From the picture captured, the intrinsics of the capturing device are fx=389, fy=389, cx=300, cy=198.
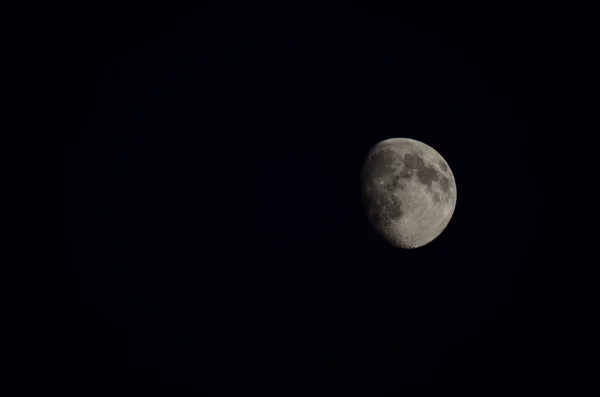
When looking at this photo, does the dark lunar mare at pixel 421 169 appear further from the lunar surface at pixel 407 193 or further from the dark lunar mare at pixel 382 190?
the dark lunar mare at pixel 382 190

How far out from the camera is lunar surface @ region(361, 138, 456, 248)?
4766 mm

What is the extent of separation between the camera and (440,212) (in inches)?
193

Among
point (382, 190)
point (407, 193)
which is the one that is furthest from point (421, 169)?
point (382, 190)

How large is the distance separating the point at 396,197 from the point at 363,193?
0.43m

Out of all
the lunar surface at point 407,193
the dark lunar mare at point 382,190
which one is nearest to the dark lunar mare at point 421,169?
the lunar surface at point 407,193

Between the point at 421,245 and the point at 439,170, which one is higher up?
the point at 439,170

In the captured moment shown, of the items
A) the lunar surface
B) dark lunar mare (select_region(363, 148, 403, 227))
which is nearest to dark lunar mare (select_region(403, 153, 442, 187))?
→ the lunar surface

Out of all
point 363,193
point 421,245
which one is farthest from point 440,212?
point 363,193

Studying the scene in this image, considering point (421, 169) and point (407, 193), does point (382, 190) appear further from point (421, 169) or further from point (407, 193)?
point (421, 169)

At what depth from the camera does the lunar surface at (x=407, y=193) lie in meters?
4.77

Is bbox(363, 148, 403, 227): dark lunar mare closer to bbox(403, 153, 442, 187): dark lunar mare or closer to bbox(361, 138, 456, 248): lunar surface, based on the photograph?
bbox(361, 138, 456, 248): lunar surface

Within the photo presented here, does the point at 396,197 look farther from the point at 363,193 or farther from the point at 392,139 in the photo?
the point at 392,139

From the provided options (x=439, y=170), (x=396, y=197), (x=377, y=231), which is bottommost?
(x=377, y=231)

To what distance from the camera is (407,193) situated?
474cm
